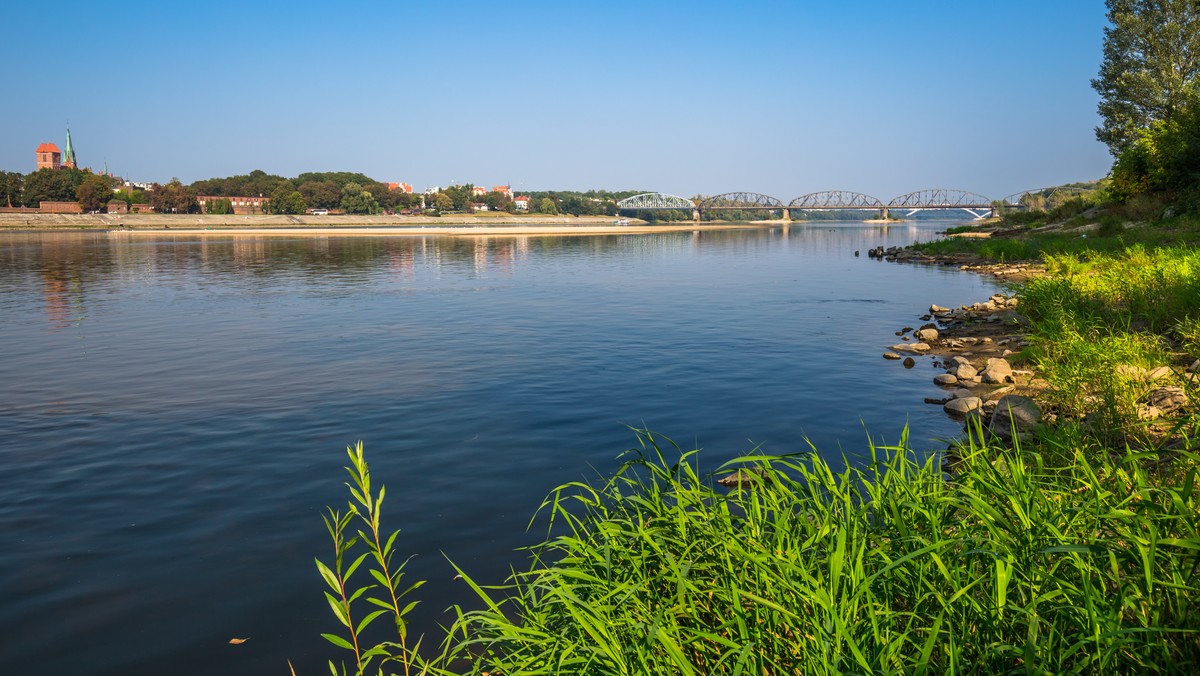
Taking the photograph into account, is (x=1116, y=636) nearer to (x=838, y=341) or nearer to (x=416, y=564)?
(x=416, y=564)

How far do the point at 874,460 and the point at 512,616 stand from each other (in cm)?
366

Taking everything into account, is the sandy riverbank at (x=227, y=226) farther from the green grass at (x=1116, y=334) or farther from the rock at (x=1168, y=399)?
the rock at (x=1168, y=399)

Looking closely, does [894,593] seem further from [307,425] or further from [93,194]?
[93,194]

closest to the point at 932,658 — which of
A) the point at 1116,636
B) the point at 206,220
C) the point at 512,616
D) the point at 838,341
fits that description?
the point at 1116,636

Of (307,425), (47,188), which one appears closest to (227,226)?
(47,188)

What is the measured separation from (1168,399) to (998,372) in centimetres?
501

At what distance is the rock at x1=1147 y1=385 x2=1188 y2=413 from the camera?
429 inches

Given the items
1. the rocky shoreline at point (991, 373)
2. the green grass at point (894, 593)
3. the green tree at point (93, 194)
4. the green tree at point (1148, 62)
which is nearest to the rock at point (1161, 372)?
the rocky shoreline at point (991, 373)

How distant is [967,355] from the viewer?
20.1 metres

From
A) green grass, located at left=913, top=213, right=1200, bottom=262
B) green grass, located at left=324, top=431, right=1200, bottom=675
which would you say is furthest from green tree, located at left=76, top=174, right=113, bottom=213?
green grass, located at left=324, top=431, right=1200, bottom=675

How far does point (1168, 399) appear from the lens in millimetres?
11102

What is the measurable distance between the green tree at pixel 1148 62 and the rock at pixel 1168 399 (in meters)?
54.2

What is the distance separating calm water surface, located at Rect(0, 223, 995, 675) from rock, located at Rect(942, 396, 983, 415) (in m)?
0.43

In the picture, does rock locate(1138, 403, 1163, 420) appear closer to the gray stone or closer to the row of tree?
the gray stone
